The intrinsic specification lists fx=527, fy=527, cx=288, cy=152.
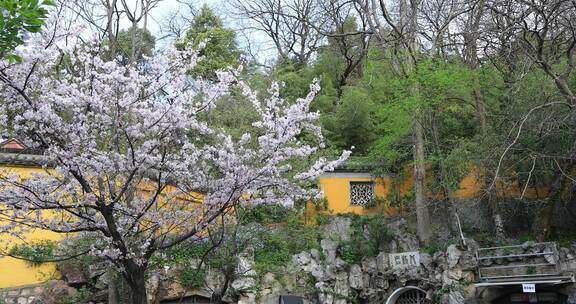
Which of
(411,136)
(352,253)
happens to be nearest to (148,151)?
(352,253)

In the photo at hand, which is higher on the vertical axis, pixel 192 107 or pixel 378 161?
pixel 378 161

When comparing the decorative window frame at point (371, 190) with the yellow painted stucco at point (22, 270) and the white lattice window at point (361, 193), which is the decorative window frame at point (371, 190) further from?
the yellow painted stucco at point (22, 270)

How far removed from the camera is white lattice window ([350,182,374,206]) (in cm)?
1592

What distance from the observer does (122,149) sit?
6.68 m

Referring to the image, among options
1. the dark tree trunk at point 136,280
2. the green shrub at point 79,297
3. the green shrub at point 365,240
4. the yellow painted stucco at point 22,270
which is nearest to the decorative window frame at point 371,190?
the green shrub at point 365,240

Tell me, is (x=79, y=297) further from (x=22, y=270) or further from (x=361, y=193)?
(x=361, y=193)

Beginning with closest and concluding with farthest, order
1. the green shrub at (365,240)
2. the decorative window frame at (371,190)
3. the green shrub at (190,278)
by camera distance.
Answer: the green shrub at (190,278), the green shrub at (365,240), the decorative window frame at (371,190)

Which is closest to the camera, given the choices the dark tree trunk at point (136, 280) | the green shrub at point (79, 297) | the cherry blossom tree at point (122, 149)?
the cherry blossom tree at point (122, 149)

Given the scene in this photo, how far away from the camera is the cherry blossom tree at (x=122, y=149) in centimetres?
552

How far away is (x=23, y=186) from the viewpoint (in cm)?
552

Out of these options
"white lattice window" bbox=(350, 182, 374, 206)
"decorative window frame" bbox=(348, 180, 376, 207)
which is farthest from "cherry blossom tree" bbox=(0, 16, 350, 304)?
"white lattice window" bbox=(350, 182, 374, 206)

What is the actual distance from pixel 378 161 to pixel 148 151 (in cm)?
1052

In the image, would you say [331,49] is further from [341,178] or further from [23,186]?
[23,186]

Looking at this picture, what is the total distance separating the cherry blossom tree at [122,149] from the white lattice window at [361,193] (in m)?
9.29
